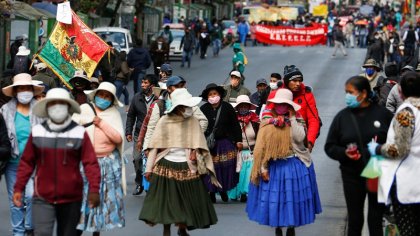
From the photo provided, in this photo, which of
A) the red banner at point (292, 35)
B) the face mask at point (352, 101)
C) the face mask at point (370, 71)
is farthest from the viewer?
the red banner at point (292, 35)

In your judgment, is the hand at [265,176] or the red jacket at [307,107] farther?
the red jacket at [307,107]

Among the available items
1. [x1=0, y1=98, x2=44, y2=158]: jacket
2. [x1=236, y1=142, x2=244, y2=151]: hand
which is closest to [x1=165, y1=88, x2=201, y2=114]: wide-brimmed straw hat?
[x1=0, y1=98, x2=44, y2=158]: jacket

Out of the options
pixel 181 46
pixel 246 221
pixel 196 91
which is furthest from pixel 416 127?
pixel 181 46

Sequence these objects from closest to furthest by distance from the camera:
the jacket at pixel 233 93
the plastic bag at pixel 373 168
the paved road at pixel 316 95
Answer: the plastic bag at pixel 373 168
the paved road at pixel 316 95
the jacket at pixel 233 93

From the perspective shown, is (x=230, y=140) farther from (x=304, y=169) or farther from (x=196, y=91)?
(x=196, y=91)

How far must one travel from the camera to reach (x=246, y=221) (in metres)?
14.6

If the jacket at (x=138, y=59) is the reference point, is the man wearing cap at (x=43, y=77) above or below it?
above

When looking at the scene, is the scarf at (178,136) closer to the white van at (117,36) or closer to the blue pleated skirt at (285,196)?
Result: the blue pleated skirt at (285,196)

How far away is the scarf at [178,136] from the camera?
12.2 m

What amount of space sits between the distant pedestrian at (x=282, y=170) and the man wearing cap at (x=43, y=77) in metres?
5.61

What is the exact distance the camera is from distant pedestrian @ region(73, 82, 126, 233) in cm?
1167

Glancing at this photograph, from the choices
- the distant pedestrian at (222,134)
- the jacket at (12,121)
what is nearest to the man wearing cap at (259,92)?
the distant pedestrian at (222,134)

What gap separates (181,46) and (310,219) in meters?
35.4

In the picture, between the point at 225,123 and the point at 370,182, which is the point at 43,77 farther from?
the point at 370,182
